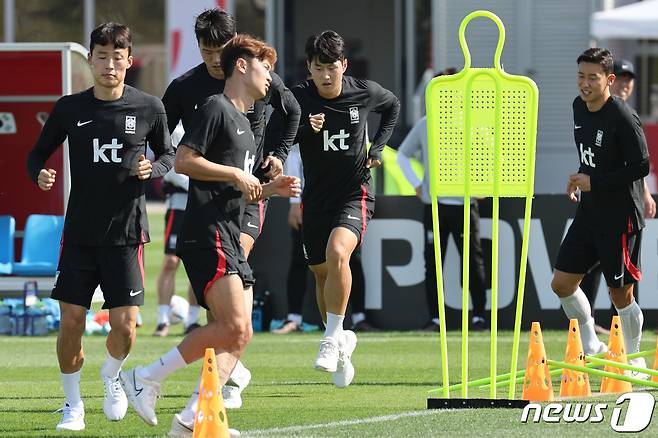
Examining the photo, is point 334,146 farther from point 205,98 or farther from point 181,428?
point 181,428

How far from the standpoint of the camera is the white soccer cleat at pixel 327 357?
9720 mm

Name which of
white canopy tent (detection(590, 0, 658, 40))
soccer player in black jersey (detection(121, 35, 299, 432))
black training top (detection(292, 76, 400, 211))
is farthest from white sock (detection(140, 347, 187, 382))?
white canopy tent (detection(590, 0, 658, 40))

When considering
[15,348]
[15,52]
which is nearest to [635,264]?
[15,348]

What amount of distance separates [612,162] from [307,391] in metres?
2.55

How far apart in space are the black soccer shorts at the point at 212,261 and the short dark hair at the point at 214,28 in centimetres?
186

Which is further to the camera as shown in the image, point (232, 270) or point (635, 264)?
point (635, 264)

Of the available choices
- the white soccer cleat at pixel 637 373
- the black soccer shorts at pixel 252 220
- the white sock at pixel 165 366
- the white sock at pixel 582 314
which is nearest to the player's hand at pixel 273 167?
the black soccer shorts at pixel 252 220

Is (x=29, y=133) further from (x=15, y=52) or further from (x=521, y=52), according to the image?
(x=521, y=52)

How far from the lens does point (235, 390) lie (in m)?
9.35

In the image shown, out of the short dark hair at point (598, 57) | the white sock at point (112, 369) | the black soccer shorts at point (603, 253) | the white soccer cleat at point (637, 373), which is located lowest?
the white soccer cleat at point (637, 373)

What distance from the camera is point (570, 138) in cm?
2647

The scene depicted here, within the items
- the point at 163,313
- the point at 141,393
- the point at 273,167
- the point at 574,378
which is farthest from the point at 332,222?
the point at 163,313

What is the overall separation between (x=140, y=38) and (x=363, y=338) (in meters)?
23.4

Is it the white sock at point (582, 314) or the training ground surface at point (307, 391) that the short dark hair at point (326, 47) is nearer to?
the training ground surface at point (307, 391)
